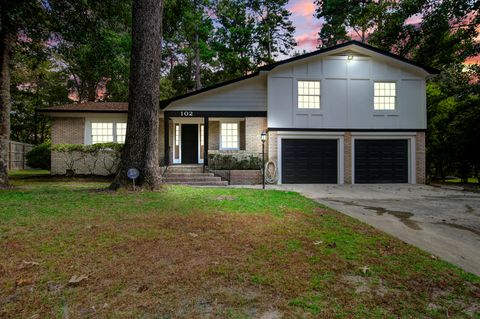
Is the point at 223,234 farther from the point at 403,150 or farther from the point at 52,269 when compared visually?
the point at 403,150

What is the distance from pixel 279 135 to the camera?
1295 cm

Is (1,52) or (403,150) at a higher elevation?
(1,52)

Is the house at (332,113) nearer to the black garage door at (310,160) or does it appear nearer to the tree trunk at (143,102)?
the black garage door at (310,160)

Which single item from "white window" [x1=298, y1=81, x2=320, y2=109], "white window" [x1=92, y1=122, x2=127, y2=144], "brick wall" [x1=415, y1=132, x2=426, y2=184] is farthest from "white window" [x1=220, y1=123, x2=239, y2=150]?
"brick wall" [x1=415, y1=132, x2=426, y2=184]

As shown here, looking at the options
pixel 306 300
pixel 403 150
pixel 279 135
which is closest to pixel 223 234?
pixel 306 300

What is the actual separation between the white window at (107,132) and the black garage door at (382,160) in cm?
1233

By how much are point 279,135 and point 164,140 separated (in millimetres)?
5848

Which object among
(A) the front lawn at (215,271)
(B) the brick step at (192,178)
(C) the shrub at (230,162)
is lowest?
(A) the front lawn at (215,271)

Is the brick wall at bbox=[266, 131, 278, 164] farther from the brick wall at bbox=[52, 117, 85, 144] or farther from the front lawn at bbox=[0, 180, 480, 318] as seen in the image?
the brick wall at bbox=[52, 117, 85, 144]

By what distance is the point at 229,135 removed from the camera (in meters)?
14.7

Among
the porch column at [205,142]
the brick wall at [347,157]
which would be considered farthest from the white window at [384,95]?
the porch column at [205,142]

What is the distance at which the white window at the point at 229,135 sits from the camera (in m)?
14.7

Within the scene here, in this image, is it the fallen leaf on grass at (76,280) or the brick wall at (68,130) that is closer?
the fallen leaf on grass at (76,280)

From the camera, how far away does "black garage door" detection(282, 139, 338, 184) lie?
13.0 metres
